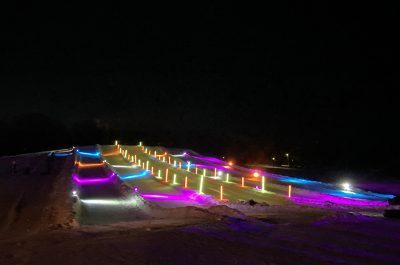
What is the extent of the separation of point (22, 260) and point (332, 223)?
876 cm

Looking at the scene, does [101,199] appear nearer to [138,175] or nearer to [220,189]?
[220,189]

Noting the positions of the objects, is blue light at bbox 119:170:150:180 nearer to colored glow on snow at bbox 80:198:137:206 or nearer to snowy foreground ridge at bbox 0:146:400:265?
colored glow on snow at bbox 80:198:137:206

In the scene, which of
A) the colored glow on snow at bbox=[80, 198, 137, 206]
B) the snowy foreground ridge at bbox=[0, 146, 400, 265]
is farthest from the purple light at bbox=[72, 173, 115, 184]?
the snowy foreground ridge at bbox=[0, 146, 400, 265]

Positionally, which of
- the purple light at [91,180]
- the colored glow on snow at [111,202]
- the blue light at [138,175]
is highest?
the blue light at [138,175]

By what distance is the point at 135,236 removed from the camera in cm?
1125

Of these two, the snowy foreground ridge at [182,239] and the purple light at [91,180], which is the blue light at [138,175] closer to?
the purple light at [91,180]

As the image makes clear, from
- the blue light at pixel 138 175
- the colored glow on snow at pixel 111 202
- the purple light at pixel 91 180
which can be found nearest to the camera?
the colored glow on snow at pixel 111 202

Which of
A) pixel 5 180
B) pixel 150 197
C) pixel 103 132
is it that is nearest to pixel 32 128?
pixel 103 132

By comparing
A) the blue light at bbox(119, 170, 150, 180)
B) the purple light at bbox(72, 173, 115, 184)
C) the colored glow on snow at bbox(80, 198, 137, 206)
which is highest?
the blue light at bbox(119, 170, 150, 180)

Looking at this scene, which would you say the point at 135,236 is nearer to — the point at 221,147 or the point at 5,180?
the point at 5,180

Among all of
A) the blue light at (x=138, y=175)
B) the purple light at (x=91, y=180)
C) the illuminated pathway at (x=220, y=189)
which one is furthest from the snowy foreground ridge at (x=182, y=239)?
the blue light at (x=138, y=175)

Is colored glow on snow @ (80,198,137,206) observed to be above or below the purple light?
below

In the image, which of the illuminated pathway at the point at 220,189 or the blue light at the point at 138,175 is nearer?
the illuminated pathway at the point at 220,189

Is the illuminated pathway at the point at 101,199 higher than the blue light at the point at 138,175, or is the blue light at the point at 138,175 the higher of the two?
the blue light at the point at 138,175
